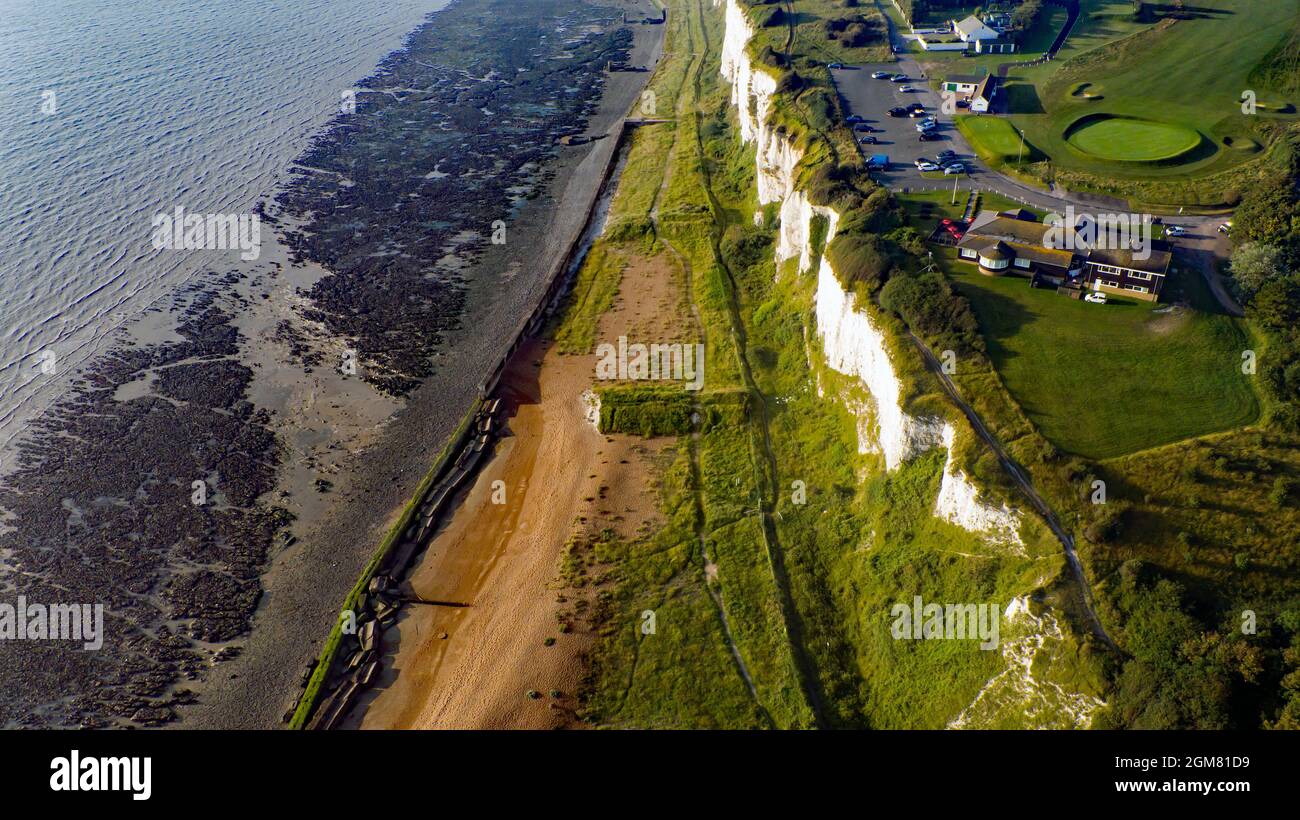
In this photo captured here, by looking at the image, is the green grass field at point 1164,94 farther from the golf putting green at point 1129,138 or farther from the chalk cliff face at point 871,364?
the chalk cliff face at point 871,364

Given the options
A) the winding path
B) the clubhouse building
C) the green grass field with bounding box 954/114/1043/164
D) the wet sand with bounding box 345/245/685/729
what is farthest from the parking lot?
the winding path

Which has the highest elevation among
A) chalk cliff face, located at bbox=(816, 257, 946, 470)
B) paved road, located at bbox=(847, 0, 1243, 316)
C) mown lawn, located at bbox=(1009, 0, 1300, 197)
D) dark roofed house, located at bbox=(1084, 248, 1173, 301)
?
mown lawn, located at bbox=(1009, 0, 1300, 197)

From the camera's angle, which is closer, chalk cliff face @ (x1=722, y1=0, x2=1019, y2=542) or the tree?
chalk cliff face @ (x1=722, y1=0, x2=1019, y2=542)

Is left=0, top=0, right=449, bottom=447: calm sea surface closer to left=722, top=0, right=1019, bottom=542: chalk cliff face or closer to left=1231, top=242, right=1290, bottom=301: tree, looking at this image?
left=722, top=0, right=1019, bottom=542: chalk cliff face

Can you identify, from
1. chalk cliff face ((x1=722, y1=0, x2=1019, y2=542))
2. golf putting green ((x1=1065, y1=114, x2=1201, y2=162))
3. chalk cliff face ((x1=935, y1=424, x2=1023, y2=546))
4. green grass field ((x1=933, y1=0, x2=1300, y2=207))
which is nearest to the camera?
chalk cliff face ((x1=935, y1=424, x2=1023, y2=546))

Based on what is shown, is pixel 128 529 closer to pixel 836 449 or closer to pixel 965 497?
pixel 836 449

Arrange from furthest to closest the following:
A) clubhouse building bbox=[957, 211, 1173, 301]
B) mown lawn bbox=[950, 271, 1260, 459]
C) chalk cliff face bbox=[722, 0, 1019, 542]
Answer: clubhouse building bbox=[957, 211, 1173, 301] < mown lawn bbox=[950, 271, 1260, 459] < chalk cliff face bbox=[722, 0, 1019, 542]

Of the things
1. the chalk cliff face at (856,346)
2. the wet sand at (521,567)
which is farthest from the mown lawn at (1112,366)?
the wet sand at (521,567)

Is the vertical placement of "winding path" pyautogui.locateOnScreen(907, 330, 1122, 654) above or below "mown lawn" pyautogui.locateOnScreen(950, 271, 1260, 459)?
below
